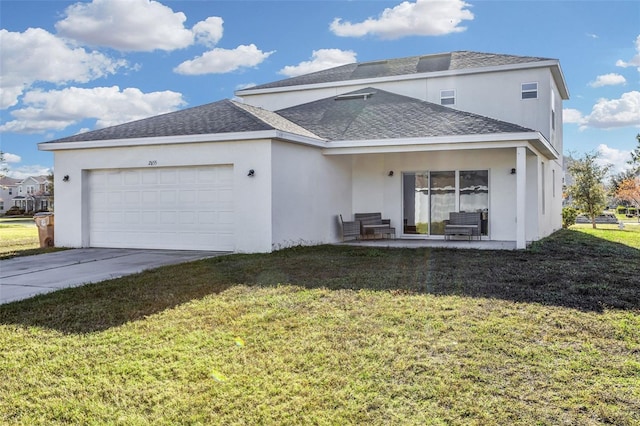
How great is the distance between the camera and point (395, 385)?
428 centimetres

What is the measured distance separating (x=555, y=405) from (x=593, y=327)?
7.34ft

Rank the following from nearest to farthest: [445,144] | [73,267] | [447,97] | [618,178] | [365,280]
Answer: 1. [365,280]
2. [73,267]
3. [445,144]
4. [447,97]
5. [618,178]

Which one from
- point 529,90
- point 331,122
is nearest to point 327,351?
point 331,122

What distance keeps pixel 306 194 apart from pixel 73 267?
6079 mm

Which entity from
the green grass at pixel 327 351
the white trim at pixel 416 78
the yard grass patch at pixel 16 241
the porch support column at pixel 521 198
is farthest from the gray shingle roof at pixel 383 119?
the yard grass patch at pixel 16 241

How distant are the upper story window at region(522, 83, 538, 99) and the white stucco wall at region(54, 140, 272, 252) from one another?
982cm

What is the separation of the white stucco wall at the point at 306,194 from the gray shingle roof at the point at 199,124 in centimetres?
76

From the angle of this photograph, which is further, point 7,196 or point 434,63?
point 7,196

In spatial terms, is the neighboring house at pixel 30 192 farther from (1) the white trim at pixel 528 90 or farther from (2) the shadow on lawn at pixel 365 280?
(2) the shadow on lawn at pixel 365 280

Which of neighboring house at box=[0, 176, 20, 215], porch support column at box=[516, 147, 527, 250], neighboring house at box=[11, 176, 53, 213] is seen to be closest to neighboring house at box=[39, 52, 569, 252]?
porch support column at box=[516, 147, 527, 250]

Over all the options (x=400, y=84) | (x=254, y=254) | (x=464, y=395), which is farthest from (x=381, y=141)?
(x=464, y=395)

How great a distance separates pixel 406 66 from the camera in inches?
787

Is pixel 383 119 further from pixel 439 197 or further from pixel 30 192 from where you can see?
pixel 30 192

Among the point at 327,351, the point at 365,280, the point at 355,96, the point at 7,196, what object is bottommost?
the point at 327,351
